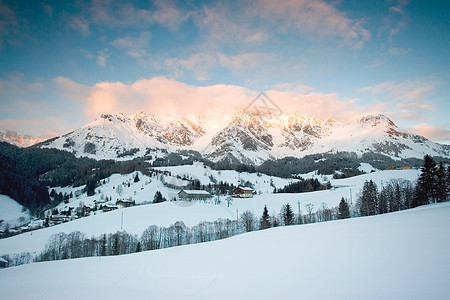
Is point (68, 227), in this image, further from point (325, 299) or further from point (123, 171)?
point (123, 171)

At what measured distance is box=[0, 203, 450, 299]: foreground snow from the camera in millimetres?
11898

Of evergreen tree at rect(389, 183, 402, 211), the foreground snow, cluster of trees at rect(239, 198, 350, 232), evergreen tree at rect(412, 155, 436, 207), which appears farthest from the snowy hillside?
→ the foreground snow

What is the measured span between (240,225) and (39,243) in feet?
160

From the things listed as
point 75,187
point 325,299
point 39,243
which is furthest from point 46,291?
point 75,187

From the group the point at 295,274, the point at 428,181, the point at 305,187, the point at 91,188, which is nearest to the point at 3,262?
the point at 295,274

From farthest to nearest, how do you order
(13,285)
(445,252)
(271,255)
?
(13,285), (271,255), (445,252)

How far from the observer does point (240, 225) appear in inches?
2862

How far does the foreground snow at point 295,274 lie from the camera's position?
39.0 feet

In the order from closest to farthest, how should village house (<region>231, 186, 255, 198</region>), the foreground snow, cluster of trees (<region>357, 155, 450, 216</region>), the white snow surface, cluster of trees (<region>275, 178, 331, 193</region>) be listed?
1. the foreground snow
2. cluster of trees (<region>357, 155, 450, 216</region>)
3. the white snow surface
4. village house (<region>231, 186, 255, 198</region>)
5. cluster of trees (<region>275, 178, 331, 193</region>)

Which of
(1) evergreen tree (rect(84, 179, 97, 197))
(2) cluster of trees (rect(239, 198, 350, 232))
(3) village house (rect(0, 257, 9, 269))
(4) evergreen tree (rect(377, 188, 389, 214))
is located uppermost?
(1) evergreen tree (rect(84, 179, 97, 197))

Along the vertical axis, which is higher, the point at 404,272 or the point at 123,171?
the point at 123,171

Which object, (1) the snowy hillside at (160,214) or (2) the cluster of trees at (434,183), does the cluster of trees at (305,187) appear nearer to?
(1) the snowy hillside at (160,214)

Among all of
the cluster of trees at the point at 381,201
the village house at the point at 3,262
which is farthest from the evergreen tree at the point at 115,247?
the cluster of trees at the point at 381,201

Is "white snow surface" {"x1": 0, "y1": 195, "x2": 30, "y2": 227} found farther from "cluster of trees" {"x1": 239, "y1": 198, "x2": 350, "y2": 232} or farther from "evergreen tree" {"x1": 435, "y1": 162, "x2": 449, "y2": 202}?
"evergreen tree" {"x1": 435, "y1": 162, "x2": 449, "y2": 202}
